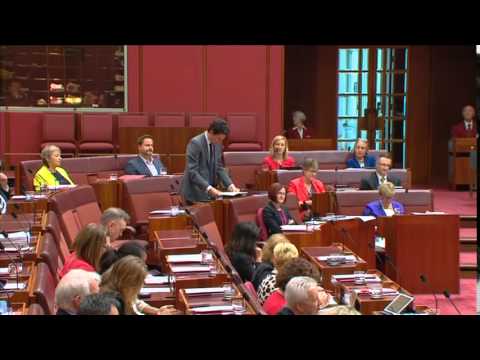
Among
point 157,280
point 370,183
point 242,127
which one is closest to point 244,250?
point 157,280

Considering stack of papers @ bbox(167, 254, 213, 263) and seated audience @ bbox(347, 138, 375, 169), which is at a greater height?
seated audience @ bbox(347, 138, 375, 169)

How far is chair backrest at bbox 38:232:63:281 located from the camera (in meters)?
5.20

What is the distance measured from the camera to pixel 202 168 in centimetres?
820

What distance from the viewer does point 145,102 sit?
13141 mm

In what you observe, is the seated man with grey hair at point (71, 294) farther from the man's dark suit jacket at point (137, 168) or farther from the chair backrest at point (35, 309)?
the man's dark suit jacket at point (137, 168)

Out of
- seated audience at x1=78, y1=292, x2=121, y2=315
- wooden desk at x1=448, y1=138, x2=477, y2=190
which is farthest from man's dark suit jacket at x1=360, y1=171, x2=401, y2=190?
seated audience at x1=78, y1=292, x2=121, y2=315

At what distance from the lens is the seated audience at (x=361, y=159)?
1054 cm

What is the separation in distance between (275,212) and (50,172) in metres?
2.27

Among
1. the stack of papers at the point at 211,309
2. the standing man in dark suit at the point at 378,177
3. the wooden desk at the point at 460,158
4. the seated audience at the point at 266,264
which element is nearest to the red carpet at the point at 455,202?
the wooden desk at the point at 460,158

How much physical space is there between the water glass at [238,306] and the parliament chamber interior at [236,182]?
0.02 m

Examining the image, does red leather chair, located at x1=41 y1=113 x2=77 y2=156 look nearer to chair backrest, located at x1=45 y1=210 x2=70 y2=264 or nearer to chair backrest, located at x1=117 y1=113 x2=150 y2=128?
chair backrest, located at x1=117 y1=113 x2=150 y2=128

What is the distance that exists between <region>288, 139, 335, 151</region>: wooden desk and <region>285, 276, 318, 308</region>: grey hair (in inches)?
322

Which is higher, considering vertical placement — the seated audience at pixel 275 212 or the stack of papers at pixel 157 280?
the seated audience at pixel 275 212
